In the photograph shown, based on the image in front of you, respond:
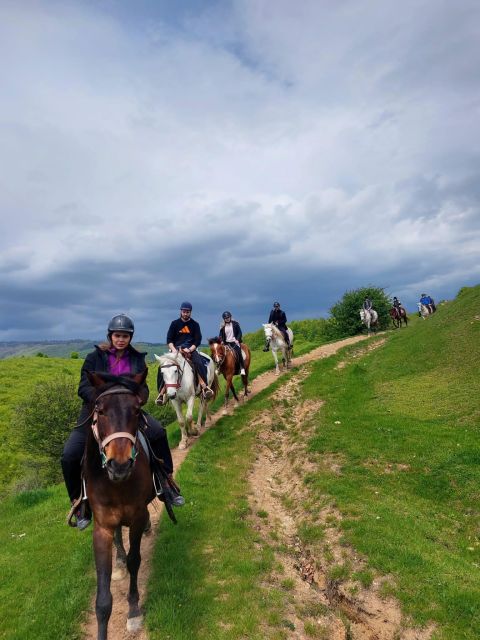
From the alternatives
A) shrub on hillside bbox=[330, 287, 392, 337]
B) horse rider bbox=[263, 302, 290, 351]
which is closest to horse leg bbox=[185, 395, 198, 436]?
horse rider bbox=[263, 302, 290, 351]

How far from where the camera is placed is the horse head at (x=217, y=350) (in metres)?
18.5

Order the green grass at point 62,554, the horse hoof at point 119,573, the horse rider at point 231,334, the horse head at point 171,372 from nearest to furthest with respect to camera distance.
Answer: the green grass at point 62,554
the horse hoof at point 119,573
the horse head at point 171,372
the horse rider at point 231,334

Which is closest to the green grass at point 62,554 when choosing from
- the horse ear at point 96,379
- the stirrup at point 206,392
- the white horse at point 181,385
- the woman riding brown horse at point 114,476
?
the white horse at point 181,385

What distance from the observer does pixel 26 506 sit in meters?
12.9

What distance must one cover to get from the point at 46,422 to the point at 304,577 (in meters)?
22.4

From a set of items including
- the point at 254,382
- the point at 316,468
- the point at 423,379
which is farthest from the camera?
the point at 254,382

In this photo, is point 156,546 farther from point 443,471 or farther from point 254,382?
point 254,382

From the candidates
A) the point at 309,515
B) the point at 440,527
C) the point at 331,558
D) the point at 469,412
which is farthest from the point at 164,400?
the point at 469,412

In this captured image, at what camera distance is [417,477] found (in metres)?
11.2

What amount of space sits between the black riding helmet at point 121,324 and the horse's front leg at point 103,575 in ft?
10.5

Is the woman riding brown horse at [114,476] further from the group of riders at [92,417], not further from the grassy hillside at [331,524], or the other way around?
the grassy hillside at [331,524]

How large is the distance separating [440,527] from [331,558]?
3.00 m

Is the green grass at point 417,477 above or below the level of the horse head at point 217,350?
below

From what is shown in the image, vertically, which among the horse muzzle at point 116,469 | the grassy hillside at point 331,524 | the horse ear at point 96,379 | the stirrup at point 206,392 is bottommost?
the grassy hillside at point 331,524
